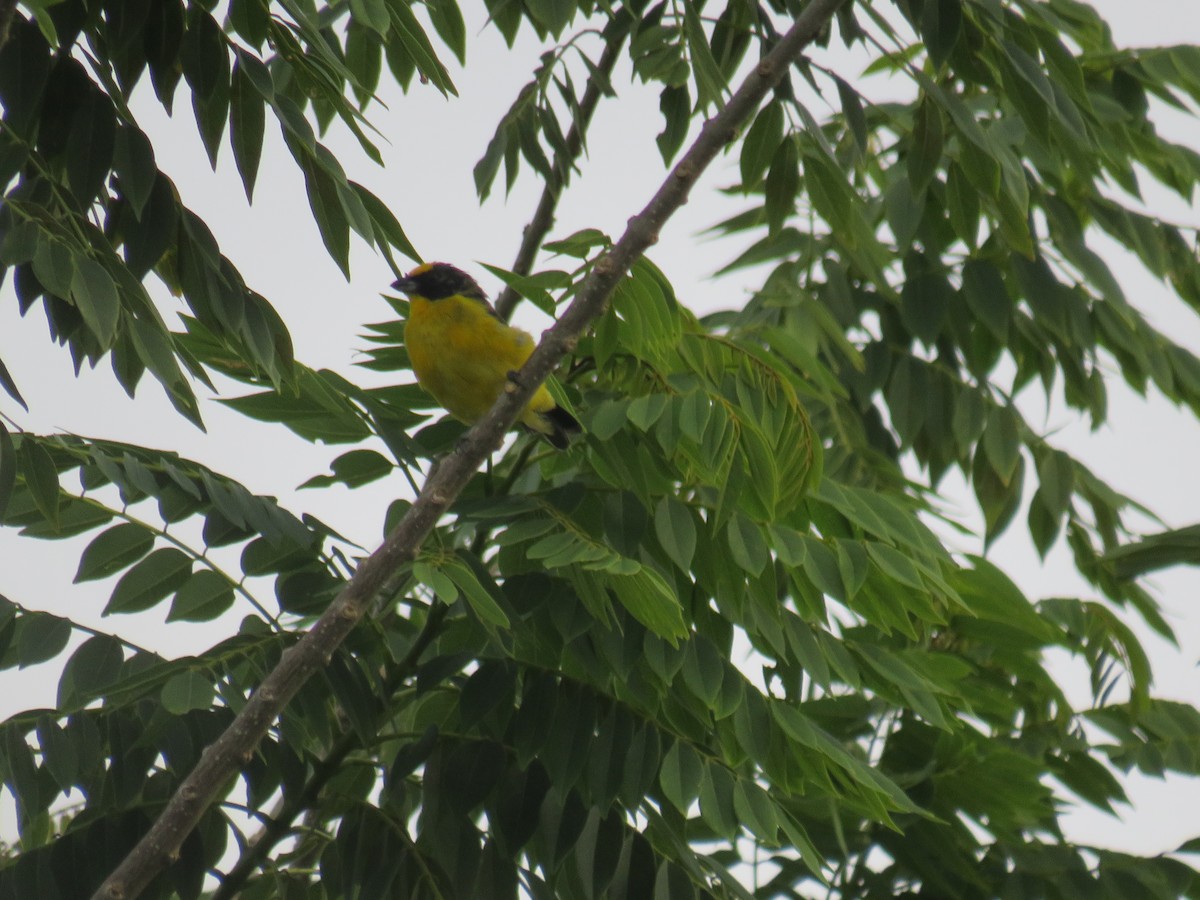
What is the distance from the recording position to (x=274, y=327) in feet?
7.03

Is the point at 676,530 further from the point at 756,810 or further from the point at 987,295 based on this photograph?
the point at 987,295

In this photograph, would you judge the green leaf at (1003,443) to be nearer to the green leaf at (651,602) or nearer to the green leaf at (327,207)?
the green leaf at (651,602)

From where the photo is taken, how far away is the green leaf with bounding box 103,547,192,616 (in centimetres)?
241

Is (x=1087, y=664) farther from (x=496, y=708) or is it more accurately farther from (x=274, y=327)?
A: (x=274, y=327)

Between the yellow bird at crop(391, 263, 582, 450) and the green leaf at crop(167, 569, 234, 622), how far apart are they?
931mm

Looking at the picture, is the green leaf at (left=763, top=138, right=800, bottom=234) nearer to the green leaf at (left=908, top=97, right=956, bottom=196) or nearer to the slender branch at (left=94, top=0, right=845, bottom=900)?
the green leaf at (left=908, top=97, right=956, bottom=196)

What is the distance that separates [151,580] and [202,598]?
0.31 feet

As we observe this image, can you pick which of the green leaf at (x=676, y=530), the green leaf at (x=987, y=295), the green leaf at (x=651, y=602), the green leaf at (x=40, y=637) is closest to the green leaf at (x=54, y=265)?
the green leaf at (x=40, y=637)

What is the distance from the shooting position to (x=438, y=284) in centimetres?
462

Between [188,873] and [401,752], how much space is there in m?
0.42

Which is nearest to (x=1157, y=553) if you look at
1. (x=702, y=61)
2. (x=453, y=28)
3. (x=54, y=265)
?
(x=702, y=61)

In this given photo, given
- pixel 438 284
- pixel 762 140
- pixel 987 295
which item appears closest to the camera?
pixel 762 140

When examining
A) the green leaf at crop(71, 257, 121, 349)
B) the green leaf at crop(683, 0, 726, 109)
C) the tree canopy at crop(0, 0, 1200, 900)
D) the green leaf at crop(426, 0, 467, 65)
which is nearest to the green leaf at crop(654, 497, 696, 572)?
the tree canopy at crop(0, 0, 1200, 900)

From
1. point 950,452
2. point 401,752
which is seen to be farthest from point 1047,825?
point 401,752
